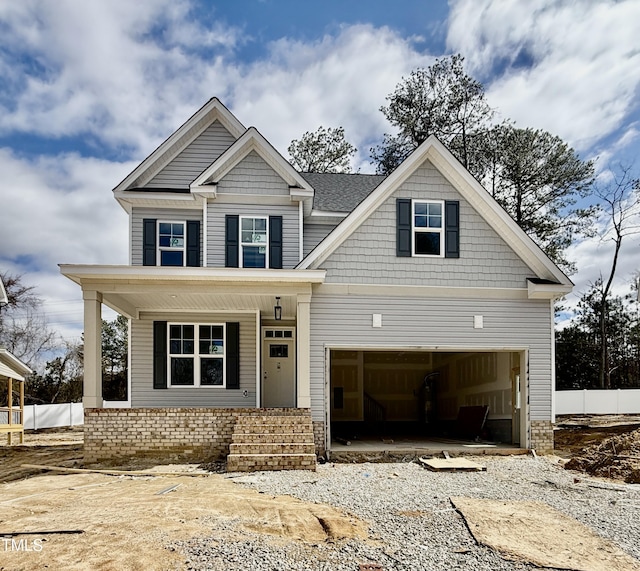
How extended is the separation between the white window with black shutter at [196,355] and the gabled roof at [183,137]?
3.86 meters

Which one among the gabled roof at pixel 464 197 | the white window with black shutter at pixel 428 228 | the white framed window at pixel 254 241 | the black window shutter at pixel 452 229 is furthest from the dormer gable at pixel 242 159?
the black window shutter at pixel 452 229

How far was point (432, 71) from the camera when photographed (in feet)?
88.3

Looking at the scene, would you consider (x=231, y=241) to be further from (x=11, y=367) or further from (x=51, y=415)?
(x=51, y=415)

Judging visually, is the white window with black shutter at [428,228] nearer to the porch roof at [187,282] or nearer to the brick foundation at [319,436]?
the porch roof at [187,282]

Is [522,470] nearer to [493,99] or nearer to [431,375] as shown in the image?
[431,375]

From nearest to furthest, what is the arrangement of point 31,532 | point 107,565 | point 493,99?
point 107,565
point 31,532
point 493,99

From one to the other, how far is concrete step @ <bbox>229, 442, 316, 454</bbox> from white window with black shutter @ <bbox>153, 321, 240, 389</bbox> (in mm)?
3643

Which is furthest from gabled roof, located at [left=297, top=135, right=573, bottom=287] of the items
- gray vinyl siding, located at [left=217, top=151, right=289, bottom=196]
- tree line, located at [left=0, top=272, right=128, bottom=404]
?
tree line, located at [left=0, top=272, right=128, bottom=404]

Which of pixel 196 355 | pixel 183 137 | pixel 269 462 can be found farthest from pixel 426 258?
pixel 183 137

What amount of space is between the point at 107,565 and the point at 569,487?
292 inches

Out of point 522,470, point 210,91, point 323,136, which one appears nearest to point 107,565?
point 522,470

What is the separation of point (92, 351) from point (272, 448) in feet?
14.0

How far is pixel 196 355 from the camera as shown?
14625mm

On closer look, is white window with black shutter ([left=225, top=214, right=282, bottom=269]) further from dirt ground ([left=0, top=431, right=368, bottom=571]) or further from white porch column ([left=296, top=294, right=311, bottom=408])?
dirt ground ([left=0, top=431, right=368, bottom=571])
